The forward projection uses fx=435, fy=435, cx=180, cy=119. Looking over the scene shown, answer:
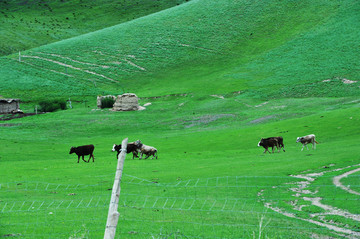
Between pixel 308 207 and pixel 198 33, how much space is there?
129 m

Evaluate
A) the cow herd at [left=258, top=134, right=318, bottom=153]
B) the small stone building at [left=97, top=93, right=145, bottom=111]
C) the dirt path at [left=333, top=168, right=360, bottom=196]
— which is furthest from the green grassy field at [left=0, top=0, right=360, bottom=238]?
the small stone building at [left=97, top=93, right=145, bottom=111]

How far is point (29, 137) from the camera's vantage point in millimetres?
58312

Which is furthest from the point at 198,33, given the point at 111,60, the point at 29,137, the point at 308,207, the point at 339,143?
the point at 308,207

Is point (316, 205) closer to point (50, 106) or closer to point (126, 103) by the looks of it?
point (126, 103)

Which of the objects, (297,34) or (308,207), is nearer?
(308,207)

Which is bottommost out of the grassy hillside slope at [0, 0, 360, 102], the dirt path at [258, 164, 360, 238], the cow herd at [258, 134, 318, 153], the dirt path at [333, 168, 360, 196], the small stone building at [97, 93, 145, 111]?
the dirt path at [258, 164, 360, 238]

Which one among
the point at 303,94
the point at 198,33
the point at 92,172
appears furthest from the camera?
the point at 198,33

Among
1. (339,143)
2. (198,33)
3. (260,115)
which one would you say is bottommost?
(339,143)

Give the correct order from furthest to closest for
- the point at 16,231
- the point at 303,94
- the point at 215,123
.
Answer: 1. the point at 303,94
2. the point at 215,123
3. the point at 16,231

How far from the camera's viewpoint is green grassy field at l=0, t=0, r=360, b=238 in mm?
17047

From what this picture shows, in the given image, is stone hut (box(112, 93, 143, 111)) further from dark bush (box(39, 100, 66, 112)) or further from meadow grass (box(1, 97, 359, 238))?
meadow grass (box(1, 97, 359, 238))

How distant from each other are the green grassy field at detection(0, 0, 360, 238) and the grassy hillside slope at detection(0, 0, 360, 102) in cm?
54

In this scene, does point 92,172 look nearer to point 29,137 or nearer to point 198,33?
Result: point 29,137

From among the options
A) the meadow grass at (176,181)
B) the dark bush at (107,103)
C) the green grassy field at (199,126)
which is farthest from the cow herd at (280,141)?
the dark bush at (107,103)
